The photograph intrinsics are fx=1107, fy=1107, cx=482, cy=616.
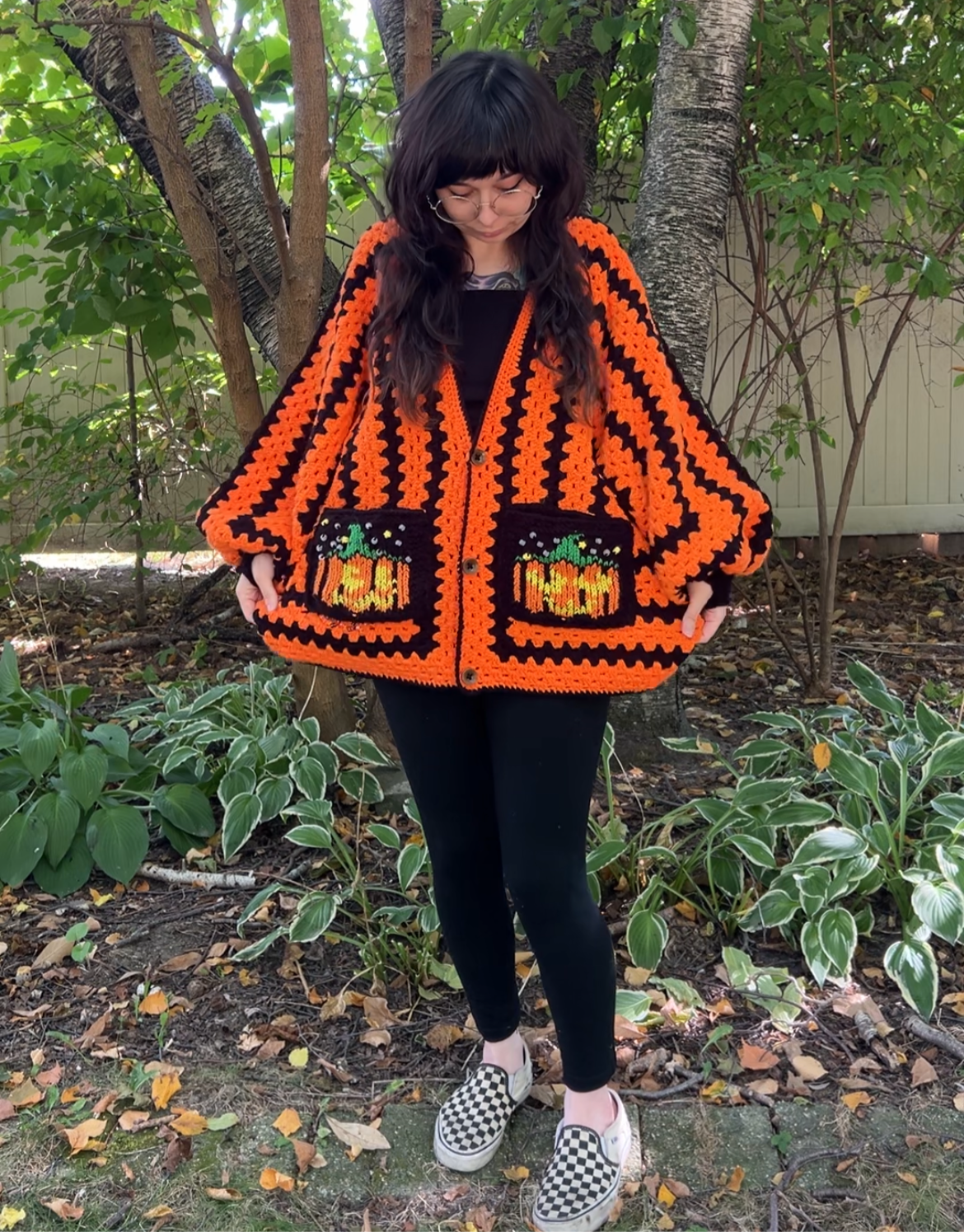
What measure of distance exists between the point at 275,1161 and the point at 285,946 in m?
0.61

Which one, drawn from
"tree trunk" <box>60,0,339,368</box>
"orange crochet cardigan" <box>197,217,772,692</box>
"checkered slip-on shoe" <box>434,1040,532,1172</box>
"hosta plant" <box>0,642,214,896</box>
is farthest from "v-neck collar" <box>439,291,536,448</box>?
"hosta plant" <box>0,642,214,896</box>

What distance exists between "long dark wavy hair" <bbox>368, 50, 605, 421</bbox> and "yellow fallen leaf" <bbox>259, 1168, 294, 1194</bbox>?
125 cm

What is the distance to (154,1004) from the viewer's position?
7.41ft

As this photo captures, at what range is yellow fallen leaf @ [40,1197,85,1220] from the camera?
1.76 meters

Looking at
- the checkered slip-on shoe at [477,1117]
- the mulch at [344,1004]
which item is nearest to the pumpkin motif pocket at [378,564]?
the checkered slip-on shoe at [477,1117]

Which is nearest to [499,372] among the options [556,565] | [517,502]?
[517,502]

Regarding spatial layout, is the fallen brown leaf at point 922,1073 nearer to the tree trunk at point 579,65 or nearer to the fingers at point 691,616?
the fingers at point 691,616

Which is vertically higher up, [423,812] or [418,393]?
[418,393]

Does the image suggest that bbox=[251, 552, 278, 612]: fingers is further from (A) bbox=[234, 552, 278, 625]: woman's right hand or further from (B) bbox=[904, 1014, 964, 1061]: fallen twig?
(B) bbox=[904, 1014, 964, 1061]: fallen twig

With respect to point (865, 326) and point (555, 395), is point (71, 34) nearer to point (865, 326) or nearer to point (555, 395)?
point (555, 395)

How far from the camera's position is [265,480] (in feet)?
5.83

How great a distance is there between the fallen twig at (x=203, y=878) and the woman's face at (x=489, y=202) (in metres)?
1.70

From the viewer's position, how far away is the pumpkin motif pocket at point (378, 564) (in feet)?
5.35

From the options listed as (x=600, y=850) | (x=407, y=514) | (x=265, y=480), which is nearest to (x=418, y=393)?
(x=407, y=514)
